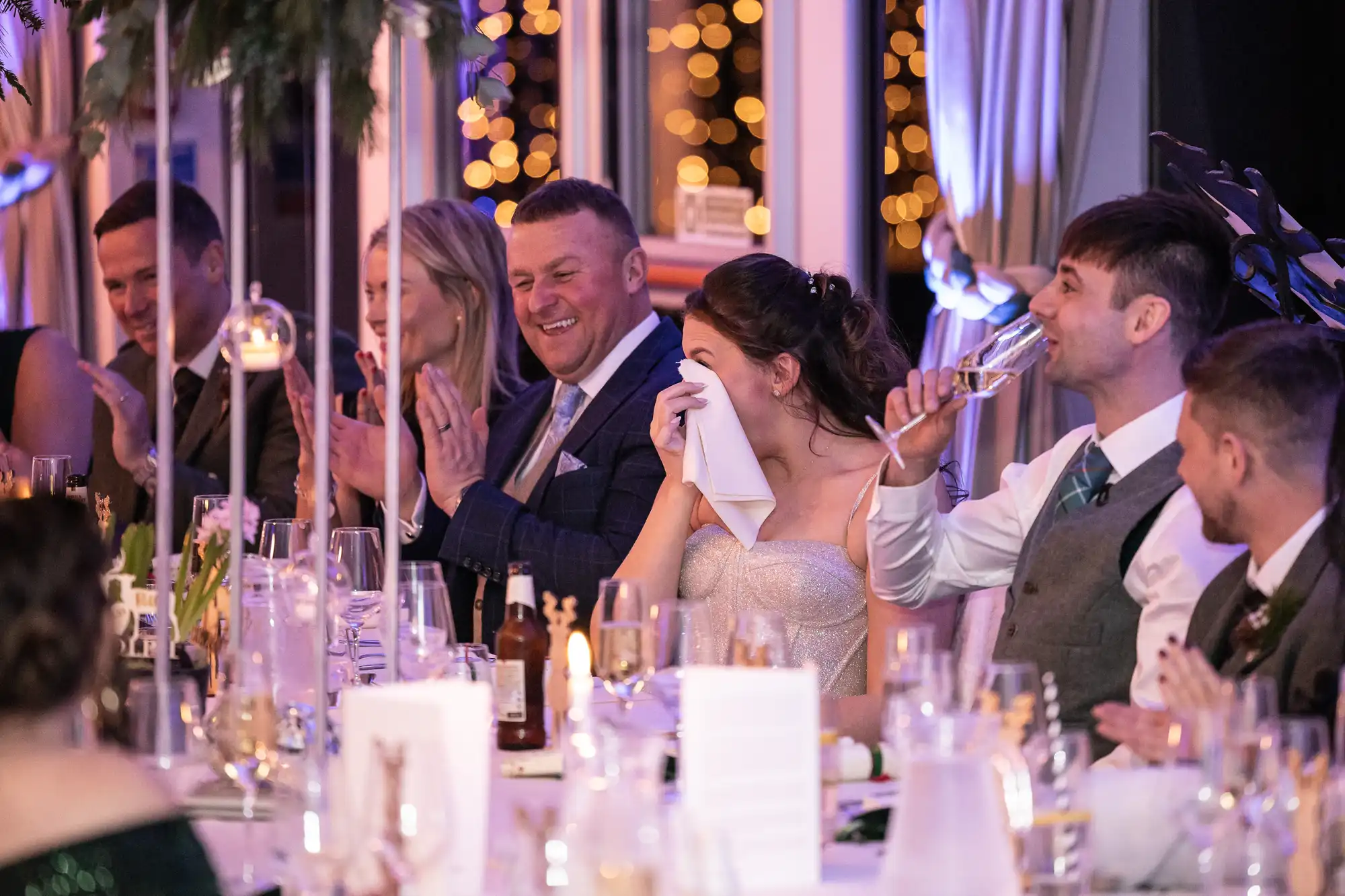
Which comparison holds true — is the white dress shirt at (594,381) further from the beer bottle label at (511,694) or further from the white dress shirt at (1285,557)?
the white dress shirt at (1285,557)

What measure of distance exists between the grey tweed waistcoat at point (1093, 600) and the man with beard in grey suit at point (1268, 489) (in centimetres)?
24

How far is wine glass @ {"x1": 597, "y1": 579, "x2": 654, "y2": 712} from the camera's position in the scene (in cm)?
229

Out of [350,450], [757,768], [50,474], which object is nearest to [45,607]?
[757,768]

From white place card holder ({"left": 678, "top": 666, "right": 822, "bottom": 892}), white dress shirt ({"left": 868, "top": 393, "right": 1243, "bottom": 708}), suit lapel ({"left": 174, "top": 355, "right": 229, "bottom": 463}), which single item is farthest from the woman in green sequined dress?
suit lapel ({"left": 174, "top": 355, "right": 229, "bottom": 463})

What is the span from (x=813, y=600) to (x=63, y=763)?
1964 mm

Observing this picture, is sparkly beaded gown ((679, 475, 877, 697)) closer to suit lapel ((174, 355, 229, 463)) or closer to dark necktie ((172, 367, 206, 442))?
suit lapel ((174, 355, 229, 463))

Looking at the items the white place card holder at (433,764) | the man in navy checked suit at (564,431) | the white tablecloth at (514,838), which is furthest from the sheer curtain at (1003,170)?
the white place card holder at (433,764)

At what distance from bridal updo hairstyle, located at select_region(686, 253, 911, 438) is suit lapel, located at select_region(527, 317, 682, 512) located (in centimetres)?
44

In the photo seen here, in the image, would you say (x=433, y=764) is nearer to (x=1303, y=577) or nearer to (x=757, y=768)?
(x=757, y=768)

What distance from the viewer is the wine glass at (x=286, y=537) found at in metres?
3.27

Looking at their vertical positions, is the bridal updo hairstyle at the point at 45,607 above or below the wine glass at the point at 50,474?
below

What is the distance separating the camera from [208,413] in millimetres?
4727

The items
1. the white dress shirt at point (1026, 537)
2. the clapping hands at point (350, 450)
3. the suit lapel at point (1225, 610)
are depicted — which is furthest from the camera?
the clapping hands at point (350, 450)

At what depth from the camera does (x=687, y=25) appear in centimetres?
626
